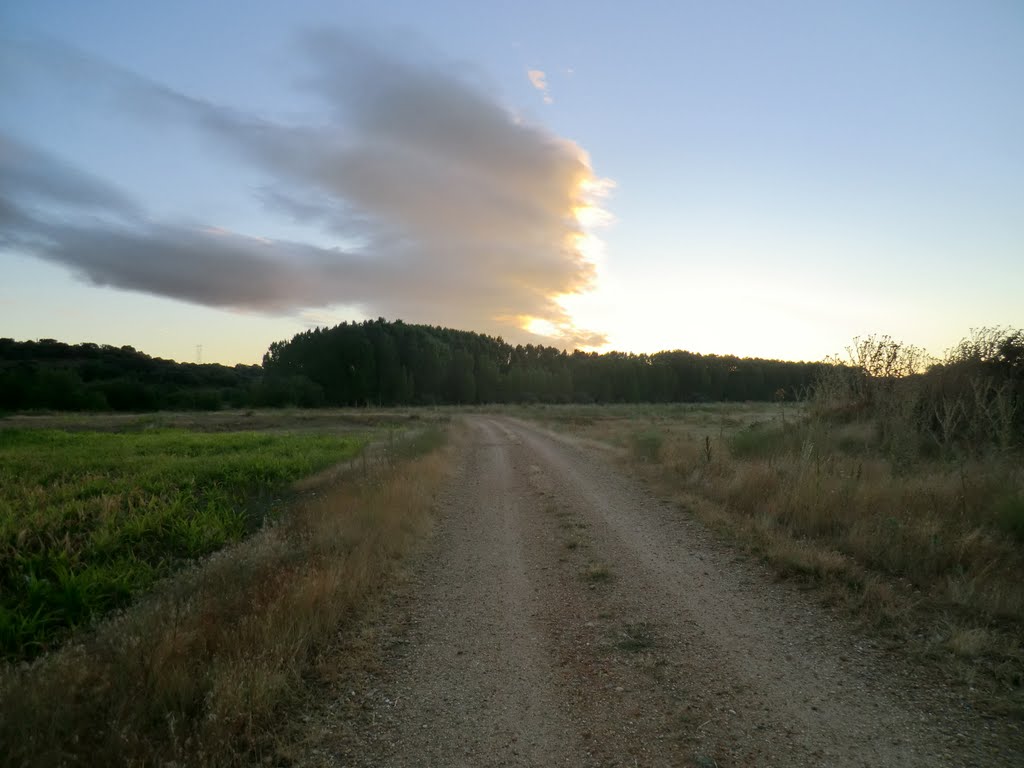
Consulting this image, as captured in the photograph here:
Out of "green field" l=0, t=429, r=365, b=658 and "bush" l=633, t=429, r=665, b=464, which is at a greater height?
"bush" l=633, t=429, r=665, b=464

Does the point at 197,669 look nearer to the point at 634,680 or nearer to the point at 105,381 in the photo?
the point at 634,680

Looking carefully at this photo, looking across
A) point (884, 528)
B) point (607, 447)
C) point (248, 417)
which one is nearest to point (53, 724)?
point (884, 528)

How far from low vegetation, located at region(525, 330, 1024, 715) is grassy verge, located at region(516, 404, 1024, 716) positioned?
0.07ft

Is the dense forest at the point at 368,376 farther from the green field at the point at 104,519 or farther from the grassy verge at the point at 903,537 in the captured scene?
the green field at the point at 104,519

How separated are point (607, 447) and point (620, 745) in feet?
67.4

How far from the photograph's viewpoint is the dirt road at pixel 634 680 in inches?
152

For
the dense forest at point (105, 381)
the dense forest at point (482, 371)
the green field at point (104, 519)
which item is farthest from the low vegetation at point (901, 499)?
the dense forest at point (105, 381)

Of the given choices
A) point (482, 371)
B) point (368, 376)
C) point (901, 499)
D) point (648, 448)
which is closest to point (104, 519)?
point (901, 499)

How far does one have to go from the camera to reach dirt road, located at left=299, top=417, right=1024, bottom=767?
12.6 ft

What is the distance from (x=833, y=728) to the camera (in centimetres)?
405

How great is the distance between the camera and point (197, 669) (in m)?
4.66

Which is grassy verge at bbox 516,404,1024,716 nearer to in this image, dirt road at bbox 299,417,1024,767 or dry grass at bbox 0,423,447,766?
dirt road at bbox 299,417,1024,767

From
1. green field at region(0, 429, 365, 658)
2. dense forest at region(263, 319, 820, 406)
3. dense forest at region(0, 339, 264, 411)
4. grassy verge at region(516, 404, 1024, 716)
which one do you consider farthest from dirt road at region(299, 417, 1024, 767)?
dense forest at region(0, 339, 264, 411)

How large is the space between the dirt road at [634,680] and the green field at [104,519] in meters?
4.58
